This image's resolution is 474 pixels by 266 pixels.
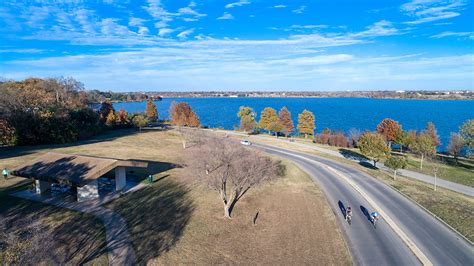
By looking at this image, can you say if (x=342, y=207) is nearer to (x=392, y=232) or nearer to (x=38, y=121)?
(x=392, y=232)

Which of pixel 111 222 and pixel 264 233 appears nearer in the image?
pixel 264 233

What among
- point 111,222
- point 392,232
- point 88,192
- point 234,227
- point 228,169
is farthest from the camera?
point 88,192

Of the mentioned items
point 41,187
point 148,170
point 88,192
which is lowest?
point 148,170

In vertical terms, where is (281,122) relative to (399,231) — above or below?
above

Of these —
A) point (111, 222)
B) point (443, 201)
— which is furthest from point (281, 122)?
point (111, 222)

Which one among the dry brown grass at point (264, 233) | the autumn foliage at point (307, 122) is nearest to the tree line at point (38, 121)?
the dry brown grass at point (264, 233)

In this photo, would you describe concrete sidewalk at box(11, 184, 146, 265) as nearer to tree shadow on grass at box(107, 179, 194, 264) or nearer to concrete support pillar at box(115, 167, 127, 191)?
tree shadow on grass at box(107, 179, 194, 264)

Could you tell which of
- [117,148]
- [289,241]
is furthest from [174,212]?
[117,148]

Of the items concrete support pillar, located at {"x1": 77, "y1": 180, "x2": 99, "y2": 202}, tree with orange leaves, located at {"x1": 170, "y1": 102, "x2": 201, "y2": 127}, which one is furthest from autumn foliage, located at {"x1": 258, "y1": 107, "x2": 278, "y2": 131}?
concrete support pillar, located at {"x1": 77, "y1": 180, "x2": 99, "y2": 202}
